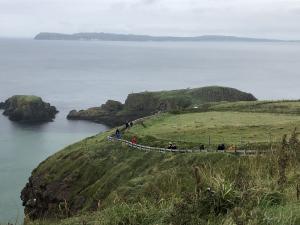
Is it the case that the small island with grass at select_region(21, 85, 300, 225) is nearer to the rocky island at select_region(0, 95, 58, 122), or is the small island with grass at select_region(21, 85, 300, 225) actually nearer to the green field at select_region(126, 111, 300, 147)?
the green field at select_region(126, 111, 300, 147)

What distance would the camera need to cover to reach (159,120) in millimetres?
59375

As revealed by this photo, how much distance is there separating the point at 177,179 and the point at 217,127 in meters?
32.6

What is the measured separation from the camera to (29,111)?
4400 inches

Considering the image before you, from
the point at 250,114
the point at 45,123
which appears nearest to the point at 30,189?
the point at 250,114

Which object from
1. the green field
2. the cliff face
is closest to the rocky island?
the cliff face

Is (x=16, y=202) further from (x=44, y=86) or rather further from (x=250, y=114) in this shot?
(x=44, y=86)

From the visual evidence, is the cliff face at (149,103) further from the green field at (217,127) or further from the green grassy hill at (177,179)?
the green field at (217,127)

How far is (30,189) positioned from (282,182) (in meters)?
41.1

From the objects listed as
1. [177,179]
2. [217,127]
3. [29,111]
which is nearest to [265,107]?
[217,127]

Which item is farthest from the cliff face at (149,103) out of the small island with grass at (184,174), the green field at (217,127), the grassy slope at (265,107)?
the green field at (217,127)

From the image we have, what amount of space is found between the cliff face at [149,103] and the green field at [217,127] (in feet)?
158

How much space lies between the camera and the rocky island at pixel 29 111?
110m

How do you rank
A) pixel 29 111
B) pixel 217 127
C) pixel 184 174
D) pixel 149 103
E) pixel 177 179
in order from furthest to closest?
pixel 149 103
pixel 29 111
pixel 217 127
pixel 184 174
pixel 177 179

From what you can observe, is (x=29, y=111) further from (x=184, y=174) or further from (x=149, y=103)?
(x=184, y=174)
